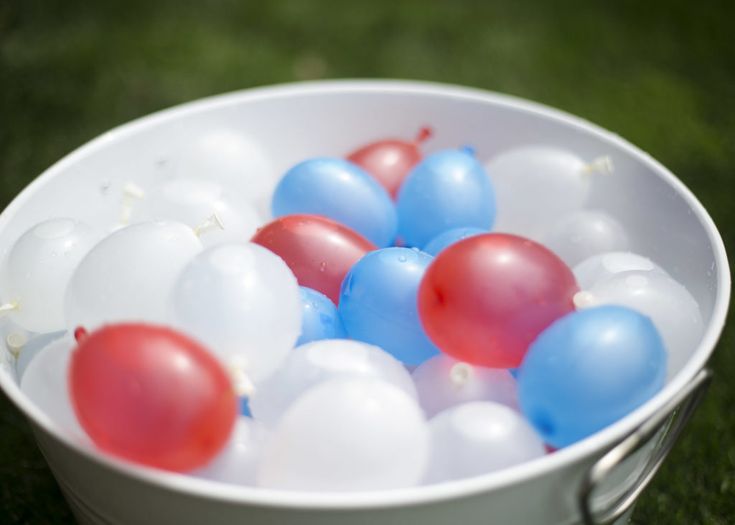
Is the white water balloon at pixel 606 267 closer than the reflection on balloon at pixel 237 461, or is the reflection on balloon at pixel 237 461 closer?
the reflection on balloon at pixel 237 461

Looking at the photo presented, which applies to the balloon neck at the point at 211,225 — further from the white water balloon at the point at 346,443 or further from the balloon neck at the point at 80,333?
the white water balloon at the point at 346,443

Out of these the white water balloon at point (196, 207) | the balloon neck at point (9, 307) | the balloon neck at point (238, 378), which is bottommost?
the balloon neck at point (9, 307)

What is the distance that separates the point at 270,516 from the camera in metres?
0.75

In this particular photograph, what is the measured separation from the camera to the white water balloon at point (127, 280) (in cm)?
93

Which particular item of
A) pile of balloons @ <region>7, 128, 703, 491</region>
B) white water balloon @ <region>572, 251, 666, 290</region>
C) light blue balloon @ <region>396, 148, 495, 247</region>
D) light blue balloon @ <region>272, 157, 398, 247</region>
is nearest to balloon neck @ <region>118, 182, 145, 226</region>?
pile of balloons @ <region>7, 128, 703, 491</region>

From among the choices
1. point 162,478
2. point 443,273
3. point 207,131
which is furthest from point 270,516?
point 207,131

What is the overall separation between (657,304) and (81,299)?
714mm

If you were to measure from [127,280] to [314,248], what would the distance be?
0.30 metres

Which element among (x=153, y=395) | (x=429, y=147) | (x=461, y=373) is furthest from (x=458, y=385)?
(x=429, y=147)

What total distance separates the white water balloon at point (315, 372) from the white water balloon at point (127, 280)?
0.15 metres

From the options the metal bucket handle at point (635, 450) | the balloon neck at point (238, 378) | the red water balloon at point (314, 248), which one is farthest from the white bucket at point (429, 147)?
the red water balloon at point (314, 248)

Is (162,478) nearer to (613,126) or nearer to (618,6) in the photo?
(613,126)

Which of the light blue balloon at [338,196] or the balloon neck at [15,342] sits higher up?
the light blue balloon at [338,196]

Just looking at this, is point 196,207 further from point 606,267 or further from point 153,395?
point 606,267
